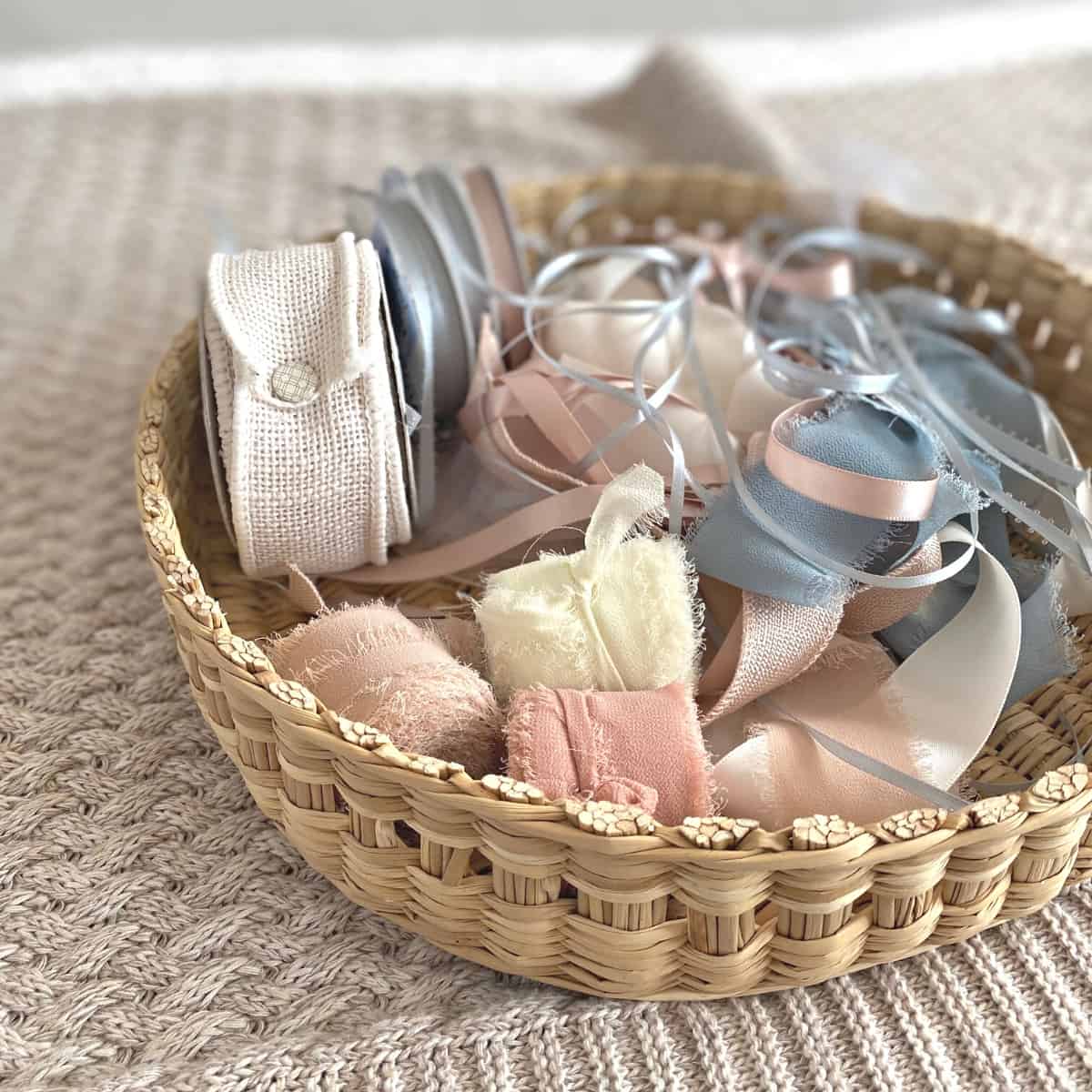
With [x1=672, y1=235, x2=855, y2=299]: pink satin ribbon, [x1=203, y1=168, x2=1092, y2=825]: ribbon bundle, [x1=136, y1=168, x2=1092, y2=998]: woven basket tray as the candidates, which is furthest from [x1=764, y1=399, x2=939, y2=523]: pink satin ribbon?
[x1=672, y1=235, x2=855, y2=299]: pink satin ribbon

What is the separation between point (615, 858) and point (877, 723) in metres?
0.18

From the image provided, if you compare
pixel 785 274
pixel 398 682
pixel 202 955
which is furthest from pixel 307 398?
pixel 785 274

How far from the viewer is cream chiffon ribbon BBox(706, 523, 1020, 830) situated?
548mm

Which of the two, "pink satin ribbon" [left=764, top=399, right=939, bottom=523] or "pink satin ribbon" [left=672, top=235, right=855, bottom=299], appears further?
"pink satin ribbon" [left=672, top=235, right=855, bottom=299]

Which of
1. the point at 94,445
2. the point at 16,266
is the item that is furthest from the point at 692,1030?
the point at 16,266

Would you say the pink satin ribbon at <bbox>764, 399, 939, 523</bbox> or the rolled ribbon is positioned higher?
the pink satin ribbon at <bbox>764, 399, 939, 523</bbox>

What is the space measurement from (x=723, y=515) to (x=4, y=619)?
407 millimetres

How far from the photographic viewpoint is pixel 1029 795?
494 mm

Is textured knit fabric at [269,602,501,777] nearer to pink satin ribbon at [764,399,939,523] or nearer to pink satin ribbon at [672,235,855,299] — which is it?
pink satin ribbon at [764,399,939,523]

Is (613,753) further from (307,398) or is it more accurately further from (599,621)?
(307,398)

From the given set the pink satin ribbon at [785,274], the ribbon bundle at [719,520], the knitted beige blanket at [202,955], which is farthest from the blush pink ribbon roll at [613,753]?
the pink satin ribbon at [785,274]

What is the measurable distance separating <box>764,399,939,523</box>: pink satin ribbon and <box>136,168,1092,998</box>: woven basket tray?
0.13 metres

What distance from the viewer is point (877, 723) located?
1.94 ft

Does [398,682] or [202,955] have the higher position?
[398,682]
